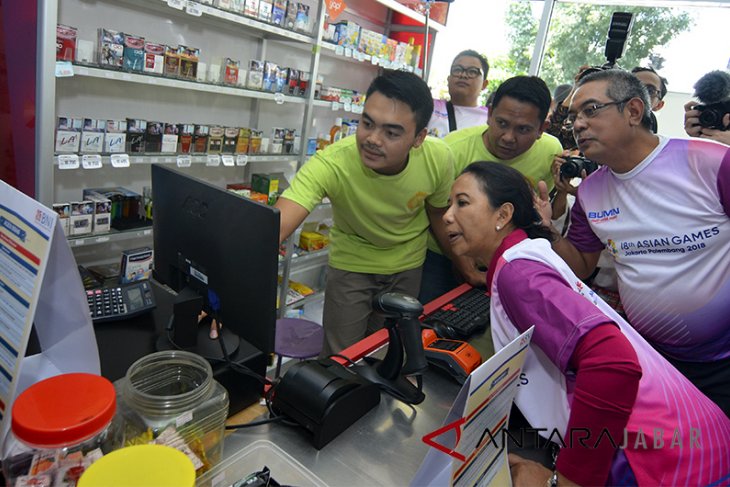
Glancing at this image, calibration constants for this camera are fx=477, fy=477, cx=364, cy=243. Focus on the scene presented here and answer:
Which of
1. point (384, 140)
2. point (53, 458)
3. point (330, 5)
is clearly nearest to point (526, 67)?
point (330, 5)

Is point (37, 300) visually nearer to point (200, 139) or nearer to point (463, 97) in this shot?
point (200, 139)

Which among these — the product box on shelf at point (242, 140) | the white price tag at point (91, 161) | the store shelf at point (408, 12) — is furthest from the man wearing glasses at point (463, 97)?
the white price tag at point (91, 161)

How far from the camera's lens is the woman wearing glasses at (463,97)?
3.21 metres

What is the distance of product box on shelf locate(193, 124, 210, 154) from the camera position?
8.73 ft

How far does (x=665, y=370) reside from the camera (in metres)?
1.16

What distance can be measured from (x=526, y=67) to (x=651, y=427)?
14.2 ft

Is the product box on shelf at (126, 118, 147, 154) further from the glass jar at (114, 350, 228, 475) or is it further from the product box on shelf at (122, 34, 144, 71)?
the glass jar at (114, 350, 228, 475)

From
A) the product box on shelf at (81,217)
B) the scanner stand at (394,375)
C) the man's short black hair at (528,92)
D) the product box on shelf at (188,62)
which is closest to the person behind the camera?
the scanner stand at (394,375)

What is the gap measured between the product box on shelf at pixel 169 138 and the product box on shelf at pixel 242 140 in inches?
17.1

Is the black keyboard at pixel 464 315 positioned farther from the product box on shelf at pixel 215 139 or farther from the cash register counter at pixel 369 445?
the product box on shelf at pixel 215 139

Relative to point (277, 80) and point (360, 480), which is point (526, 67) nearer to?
point (277, 80)

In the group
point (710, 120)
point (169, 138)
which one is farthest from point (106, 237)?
point (710, 120)

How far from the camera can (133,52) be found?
2.22 meters

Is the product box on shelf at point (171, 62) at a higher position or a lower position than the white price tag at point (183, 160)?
higher
